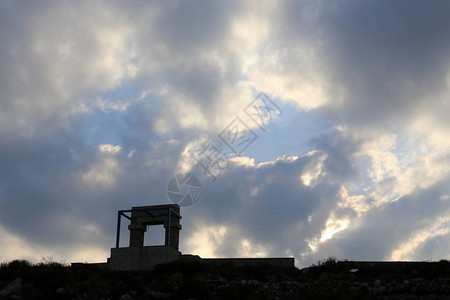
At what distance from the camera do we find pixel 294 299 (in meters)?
21.9

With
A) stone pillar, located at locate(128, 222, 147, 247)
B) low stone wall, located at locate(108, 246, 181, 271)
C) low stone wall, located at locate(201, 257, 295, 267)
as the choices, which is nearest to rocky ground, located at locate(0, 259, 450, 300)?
low stone wall, located at locate(108, 246, 181, 271)

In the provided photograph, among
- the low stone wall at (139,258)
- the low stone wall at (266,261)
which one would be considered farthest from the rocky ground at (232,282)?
the low stone wall at (266,261)

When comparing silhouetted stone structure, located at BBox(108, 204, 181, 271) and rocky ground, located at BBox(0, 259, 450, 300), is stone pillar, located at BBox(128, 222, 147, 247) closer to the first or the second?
silhouetted stone structure, located at BBox(108, 204, 181, 271)

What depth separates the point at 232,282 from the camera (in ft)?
83.9

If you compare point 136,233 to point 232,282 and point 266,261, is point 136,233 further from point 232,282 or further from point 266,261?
point 232,282

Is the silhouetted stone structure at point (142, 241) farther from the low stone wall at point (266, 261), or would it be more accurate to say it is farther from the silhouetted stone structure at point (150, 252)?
the low stone wall at point (266, 261)

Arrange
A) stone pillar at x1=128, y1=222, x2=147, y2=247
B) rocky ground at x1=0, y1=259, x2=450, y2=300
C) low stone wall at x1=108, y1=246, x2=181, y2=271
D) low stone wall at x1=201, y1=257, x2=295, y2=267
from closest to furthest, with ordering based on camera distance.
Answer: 1. rocky ground at x1=0, y1=259, x2=450, y2=300
2. low stone wall at x1=108, y1=246, x2=181, y2=271
3. low stone wall at x1=201, y1=257, x2=295, y2=267
4. stone pillar at x1=128, y1=222, x2=147, y2=247

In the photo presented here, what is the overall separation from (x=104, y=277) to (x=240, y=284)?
7.89 m

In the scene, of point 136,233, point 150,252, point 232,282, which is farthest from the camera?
point 136,233

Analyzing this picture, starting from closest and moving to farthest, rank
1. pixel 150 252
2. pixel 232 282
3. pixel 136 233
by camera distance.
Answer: pixel 232 282 < pixel 150 252 < pixel 136 233

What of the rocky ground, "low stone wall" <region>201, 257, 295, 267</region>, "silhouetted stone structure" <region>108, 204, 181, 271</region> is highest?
"silhouetted stone structure" <region>108, 204, 181, 271</region>

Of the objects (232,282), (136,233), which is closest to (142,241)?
(136,233)

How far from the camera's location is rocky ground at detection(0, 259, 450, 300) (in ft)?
77.1

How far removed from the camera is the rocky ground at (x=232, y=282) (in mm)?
23500
